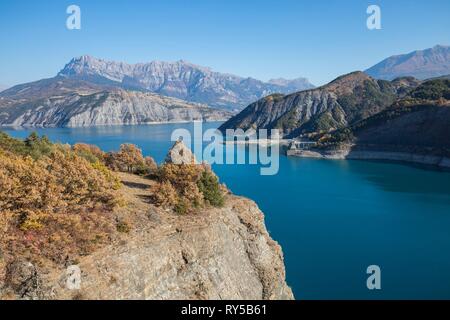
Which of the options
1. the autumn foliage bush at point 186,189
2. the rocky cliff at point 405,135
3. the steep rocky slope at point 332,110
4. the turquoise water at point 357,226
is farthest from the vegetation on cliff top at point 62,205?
the steep rocky slope at point 332,110

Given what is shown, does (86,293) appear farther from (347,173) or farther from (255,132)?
(255,132)

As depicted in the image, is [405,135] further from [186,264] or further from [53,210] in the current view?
[53,210]

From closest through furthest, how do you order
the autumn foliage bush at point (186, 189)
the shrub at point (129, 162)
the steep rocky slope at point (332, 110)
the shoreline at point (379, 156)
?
the autumn foliage bush at point (186, 189)
the shrub at point (129, 162)
the shoreline at point (379, 156)
the steep rocky slope at point (332, 110)

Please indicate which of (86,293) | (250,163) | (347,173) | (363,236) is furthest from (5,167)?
(250,163)

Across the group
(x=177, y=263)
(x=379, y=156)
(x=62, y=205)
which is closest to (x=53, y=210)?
(x=62, y=205)

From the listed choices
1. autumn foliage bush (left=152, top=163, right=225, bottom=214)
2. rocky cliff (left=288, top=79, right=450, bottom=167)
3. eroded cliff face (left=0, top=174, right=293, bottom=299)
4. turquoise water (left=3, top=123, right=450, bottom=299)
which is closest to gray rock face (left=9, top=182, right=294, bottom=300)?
eroded cliff face (left=0, top=174, right=293, bottom=299)

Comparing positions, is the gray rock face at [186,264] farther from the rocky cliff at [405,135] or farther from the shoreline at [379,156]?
the rocky cliff at [405,135]
